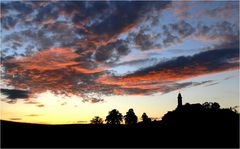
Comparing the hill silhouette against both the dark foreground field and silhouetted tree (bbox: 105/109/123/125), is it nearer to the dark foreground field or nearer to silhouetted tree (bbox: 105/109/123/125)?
the dark foreground field

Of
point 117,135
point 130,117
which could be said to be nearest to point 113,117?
point 130,117

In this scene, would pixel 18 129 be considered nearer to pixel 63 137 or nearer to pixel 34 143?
pixel 34 143

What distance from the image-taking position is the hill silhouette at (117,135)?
37.9 feet

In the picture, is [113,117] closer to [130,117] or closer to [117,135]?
[130,117]

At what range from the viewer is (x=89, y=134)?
13.1m

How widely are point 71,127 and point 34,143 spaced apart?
6.46 ft

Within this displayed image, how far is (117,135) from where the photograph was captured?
543 inches

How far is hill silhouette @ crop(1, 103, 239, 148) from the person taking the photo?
11.5 m

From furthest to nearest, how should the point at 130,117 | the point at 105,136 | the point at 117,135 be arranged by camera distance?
the point at 130,117 → the point at 117,135 → the point at 105,136

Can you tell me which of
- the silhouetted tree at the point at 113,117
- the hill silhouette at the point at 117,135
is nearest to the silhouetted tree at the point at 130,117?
the silhouetted tree at the point at 113,117

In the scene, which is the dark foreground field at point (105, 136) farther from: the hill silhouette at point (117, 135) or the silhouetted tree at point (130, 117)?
the silhouetted tree at point (130, 117)

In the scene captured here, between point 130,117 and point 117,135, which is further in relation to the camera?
point 130,117

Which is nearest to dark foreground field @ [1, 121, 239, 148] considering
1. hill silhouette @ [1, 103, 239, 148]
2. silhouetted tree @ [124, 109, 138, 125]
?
hill silhouette @ [1, 103, 239, 148]

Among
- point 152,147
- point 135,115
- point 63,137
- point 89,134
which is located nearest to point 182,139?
Result: point 152,147
